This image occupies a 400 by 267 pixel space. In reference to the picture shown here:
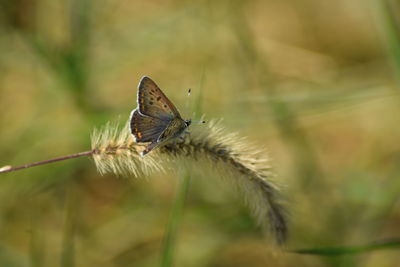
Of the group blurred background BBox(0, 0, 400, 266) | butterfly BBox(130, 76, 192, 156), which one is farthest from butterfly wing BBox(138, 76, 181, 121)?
blurred background BBox(0, 0, 400, 266)

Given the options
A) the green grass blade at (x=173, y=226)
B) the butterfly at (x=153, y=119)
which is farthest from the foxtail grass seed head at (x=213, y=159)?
the green grass blade at (x=173, y=226)

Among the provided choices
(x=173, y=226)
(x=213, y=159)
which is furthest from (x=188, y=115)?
(x=173, y=226)

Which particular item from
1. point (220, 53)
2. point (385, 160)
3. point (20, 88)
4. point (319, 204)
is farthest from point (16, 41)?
point (385, 160)

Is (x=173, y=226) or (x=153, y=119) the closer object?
(x=153, y=119)

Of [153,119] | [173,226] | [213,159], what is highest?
[153,119]

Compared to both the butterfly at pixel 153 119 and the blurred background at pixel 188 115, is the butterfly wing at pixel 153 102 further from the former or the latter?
the blurred background at pixel 188 115

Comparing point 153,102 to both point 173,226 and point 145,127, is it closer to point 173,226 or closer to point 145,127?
point 145,127

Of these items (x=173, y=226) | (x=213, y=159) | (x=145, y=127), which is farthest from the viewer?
(x=173, y=226)
